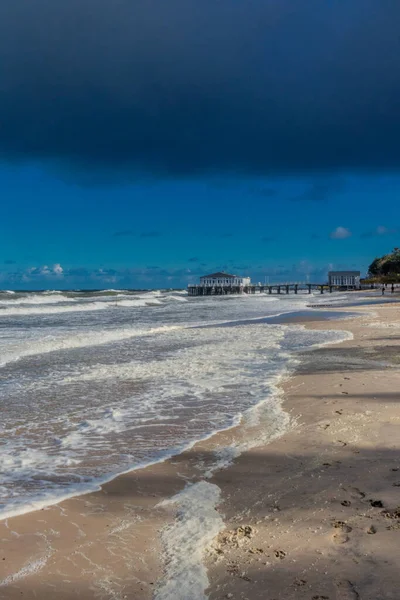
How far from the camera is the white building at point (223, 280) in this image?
12772 centimetres

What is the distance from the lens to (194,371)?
11.7 meters

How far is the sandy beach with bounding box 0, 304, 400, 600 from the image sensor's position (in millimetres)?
3129

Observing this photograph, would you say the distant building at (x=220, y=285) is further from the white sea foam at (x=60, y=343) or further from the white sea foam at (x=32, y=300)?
the white sea foam at (x=60, y=343)

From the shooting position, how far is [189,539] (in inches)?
149

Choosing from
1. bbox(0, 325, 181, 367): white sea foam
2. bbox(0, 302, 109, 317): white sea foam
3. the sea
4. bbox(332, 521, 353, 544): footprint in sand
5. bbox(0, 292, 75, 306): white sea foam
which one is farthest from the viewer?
bbox(0, 292, 75, 306): white sea foam

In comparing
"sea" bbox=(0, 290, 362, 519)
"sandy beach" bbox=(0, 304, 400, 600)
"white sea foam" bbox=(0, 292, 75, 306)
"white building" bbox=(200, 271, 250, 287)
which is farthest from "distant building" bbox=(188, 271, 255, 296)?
"sandy beach" bbox=(0, 304, 400, 600)

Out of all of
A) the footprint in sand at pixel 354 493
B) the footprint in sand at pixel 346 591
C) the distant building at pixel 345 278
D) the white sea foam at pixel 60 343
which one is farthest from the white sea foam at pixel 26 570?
the distant building at pixel 345 278

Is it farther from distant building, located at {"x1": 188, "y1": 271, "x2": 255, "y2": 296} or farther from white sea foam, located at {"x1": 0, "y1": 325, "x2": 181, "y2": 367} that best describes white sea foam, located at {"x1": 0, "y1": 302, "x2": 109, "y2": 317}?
distant building, located at {"x1": 188, "y1": 271, "x2": 255, "y2": 296}

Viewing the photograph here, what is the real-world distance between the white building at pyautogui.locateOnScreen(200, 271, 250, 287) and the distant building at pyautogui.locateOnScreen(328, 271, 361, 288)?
2490 cm

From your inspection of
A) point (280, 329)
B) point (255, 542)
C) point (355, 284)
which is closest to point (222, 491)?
point (255, 542)

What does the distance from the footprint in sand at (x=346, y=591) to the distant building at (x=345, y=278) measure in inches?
5036

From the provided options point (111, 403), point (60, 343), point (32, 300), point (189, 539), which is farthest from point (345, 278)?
point (189, 539)

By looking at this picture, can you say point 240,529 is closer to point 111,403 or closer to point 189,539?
point 189,539

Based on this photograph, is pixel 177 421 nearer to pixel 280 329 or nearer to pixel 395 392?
pixel 395 392
